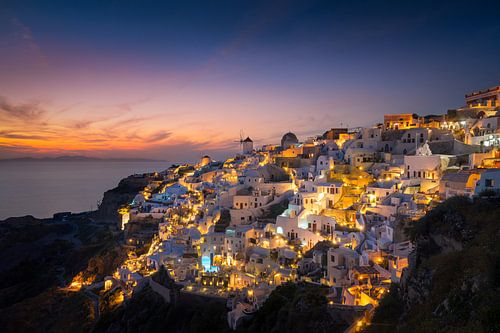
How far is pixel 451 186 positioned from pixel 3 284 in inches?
2380

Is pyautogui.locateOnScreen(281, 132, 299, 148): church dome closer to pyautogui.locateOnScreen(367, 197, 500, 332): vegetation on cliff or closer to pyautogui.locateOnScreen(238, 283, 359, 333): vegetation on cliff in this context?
pyautogui.locateOnScreen(238, 283, 359, 333): vegetation on cliff

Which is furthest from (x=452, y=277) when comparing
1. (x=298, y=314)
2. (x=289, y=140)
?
(x=289, y=140)

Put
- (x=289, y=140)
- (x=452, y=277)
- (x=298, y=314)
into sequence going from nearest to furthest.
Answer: (x=452, y=277), (x=298, y=314), (x=289, y=140)

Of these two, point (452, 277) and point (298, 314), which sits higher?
point (452, 277)

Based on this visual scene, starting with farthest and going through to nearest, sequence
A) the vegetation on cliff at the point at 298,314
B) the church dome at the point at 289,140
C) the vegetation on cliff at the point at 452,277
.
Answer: the church dome at the point at 289,140, the vegetation on cliff at the point at 298,314, the vegetation on cliff at the point at 452,277

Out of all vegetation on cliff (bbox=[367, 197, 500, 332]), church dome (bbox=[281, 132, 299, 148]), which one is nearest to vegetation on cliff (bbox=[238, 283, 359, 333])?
vegetation on cliff (bbox=[367, 197, 500, 332])

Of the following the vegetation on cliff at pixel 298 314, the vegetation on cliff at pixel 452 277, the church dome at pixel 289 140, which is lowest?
the vegetation on cliff at pixel 298 314

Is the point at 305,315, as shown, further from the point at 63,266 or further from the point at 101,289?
the point at 63,266

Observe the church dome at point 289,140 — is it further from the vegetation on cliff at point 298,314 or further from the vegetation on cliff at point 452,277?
the vegetation on cliff at point 452,277

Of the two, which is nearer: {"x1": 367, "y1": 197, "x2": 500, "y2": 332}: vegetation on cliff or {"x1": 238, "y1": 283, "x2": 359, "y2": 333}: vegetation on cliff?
{"x1": 367, "y1": 197, "x2": 500, "y2": 332}: vegetation on cliff

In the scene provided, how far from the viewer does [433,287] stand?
11406mm

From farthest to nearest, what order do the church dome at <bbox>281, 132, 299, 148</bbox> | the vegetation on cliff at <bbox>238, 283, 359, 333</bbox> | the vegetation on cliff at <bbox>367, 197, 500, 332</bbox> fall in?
the church dome at <bbox>281, 132, 299, 148</bbox> → the vegetation on cliff at <bbox>238, 283, 359, 333</bbox> → the vegetation on cliff at <bbox>367, 197, 500, 332</bbox>

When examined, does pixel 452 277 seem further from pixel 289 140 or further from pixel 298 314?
pixel 289 140

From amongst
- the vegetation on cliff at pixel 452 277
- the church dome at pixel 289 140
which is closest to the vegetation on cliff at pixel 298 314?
the vegetation on cliff at pixel 452 277
